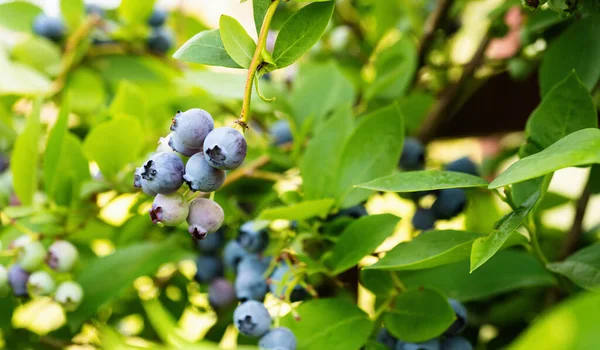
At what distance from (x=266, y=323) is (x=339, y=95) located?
41 cm

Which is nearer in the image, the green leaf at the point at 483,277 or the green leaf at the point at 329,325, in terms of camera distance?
the green leaf at the point at 329,325

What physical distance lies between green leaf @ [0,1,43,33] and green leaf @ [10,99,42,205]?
0.46 metres

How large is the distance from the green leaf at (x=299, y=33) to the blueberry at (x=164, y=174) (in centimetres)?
12

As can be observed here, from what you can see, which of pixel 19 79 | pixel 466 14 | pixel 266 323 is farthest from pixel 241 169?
pixel 466 14

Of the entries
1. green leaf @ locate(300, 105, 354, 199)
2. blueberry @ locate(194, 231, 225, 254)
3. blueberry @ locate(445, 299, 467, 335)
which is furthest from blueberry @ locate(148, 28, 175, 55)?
blueberry @ locate(445, 299, 467, 335)

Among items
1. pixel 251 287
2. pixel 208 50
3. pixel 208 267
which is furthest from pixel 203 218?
pixel 208 267

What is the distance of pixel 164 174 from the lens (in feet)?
1.63

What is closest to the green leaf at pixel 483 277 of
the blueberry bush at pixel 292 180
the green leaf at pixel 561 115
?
the blueberry bush at pixel 292 180

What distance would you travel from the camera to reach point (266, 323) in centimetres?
63

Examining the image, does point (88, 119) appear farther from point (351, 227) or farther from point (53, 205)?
point (351, 227)

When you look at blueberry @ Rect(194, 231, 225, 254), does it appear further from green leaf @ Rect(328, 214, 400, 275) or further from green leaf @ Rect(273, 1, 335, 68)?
green leaf @ Rect(273, 1, 335, 68)

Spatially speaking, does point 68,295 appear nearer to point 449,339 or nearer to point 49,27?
point 449,339

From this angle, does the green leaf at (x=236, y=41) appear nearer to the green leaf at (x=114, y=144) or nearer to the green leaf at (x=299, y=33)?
the green leaf at (x=299, y=33)

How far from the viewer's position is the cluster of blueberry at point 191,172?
1.59 ft
